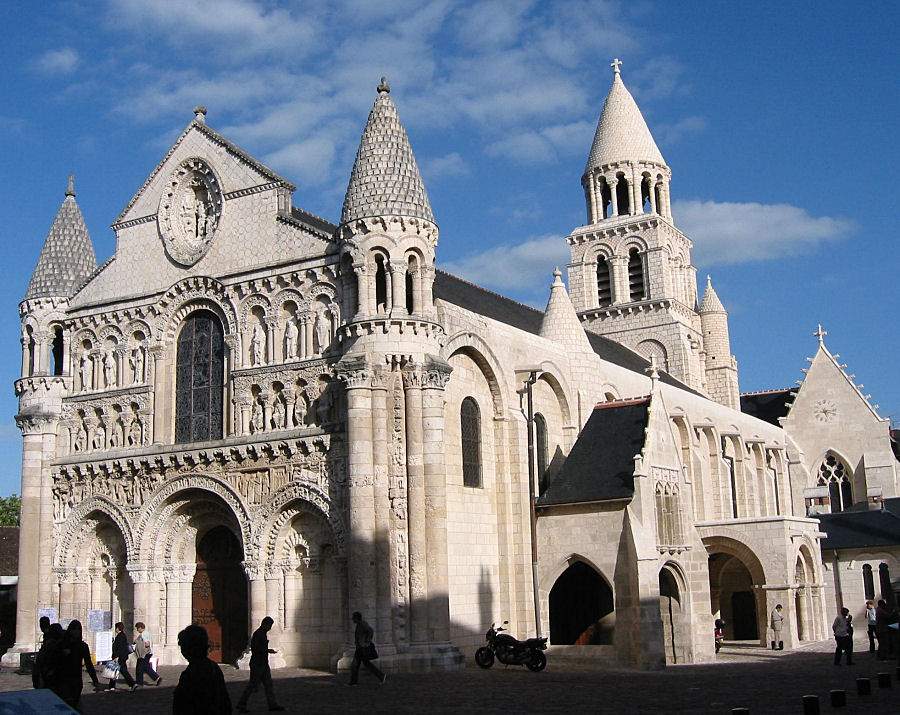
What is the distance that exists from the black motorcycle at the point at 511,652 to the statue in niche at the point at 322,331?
8041 mm

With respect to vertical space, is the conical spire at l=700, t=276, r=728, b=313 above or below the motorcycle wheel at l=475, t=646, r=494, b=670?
above

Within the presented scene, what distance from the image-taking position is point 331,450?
85.9 ft

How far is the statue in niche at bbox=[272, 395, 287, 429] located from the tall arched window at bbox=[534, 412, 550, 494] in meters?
7.36

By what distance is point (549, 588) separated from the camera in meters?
28.3

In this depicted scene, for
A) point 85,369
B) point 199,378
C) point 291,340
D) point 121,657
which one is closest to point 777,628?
point 291,340

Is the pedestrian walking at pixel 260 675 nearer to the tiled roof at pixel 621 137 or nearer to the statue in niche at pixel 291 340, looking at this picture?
the statue in niche at pixel 291 340

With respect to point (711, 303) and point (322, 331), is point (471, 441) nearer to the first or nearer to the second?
point (322, 331)

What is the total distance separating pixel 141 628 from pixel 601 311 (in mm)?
34932

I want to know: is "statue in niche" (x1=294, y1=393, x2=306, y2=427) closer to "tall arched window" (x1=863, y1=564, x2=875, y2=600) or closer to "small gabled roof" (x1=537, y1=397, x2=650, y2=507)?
"small gabled roof" (x1=537, y1=397, x2=650, y2=507)

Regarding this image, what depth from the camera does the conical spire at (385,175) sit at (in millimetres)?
26266

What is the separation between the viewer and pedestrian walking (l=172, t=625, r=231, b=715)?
8.44 m

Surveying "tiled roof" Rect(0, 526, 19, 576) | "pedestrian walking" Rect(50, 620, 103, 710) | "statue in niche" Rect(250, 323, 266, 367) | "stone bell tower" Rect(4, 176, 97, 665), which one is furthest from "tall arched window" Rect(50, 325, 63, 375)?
"pedestrian walking" Rect(50, 620, 103, 710)

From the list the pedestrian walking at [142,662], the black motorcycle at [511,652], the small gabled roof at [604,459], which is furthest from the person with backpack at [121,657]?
the small gabled roof at [604,459]

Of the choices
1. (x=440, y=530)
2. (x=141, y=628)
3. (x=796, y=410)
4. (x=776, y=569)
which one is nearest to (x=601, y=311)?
(x=796, y=410)
